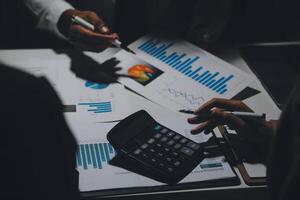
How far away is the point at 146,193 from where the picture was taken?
3.12 ft

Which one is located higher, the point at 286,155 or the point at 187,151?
the point at 286,155

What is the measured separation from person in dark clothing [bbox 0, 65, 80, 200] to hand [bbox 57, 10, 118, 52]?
0.75m

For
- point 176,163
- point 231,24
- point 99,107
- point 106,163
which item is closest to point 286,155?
point 176,163

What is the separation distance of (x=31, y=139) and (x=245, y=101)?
2.66ft

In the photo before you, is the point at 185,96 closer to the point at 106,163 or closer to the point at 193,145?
the point at 193,145

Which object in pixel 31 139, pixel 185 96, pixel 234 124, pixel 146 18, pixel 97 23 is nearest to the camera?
pixel 31 139

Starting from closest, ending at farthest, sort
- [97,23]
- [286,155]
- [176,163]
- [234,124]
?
[286,155] → [176,163] → [234,124] → [97,23]

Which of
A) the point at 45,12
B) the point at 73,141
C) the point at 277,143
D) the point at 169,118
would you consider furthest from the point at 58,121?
the point at 45,12

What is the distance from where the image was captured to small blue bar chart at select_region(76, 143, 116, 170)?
3.25 feet

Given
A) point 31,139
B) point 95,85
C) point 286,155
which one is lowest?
point 95,85

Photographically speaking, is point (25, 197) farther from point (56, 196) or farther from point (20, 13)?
point (20, 13)

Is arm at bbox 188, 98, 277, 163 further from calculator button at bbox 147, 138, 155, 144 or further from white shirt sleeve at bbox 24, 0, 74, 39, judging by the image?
white shirt sleeve at bbox 24, 0, 74, 39

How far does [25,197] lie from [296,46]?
116 cm

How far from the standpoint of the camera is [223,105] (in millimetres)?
1149
